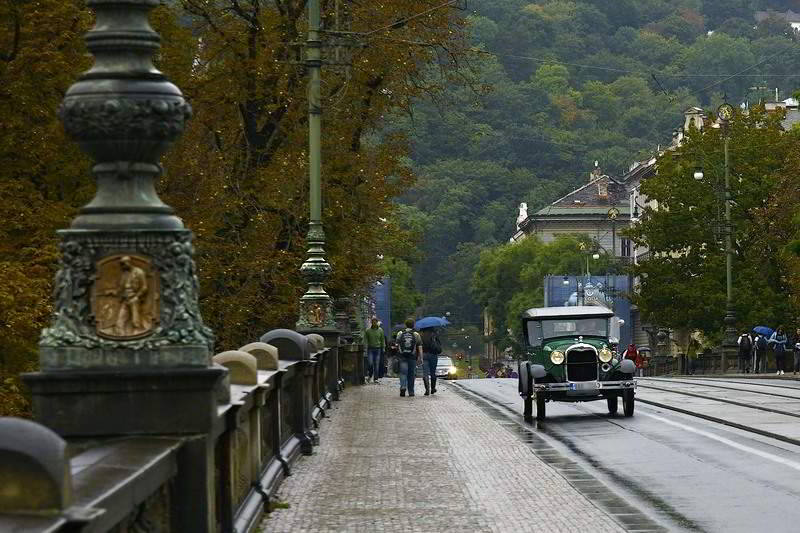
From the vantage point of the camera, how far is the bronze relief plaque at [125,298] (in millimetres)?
8734

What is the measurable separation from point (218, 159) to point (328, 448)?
17137 millimetres

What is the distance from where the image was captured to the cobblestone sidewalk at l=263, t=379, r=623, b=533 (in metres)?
12.9

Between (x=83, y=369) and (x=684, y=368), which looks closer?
(x=83, y=369)

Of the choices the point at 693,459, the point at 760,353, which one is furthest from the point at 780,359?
the point at 693,459

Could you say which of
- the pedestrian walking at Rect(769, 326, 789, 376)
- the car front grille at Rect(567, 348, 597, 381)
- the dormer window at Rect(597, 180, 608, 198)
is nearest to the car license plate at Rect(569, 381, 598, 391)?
the car front grille at Rect(567, 348, 597, 381)

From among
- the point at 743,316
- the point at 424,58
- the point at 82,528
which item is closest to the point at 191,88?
the point at 424,58

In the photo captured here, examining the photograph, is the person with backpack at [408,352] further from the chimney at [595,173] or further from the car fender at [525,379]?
the chimney at [595,173]

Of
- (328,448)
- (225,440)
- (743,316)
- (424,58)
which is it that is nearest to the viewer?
(225,440)

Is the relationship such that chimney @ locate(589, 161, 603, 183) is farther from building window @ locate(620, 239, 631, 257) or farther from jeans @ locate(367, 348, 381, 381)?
jeans @ locate(367, 348, 381, 381)

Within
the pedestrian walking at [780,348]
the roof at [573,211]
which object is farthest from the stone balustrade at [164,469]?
the roof at [573,211]

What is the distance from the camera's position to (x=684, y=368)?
265 ft

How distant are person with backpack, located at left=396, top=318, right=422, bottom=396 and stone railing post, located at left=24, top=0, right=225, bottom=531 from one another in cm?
2573

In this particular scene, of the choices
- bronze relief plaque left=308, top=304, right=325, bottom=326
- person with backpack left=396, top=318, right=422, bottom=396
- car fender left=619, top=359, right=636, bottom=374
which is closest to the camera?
car fender left=619, top=359, right=636, bottom=374

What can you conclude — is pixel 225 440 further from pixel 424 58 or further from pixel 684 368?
pixel 684 368
